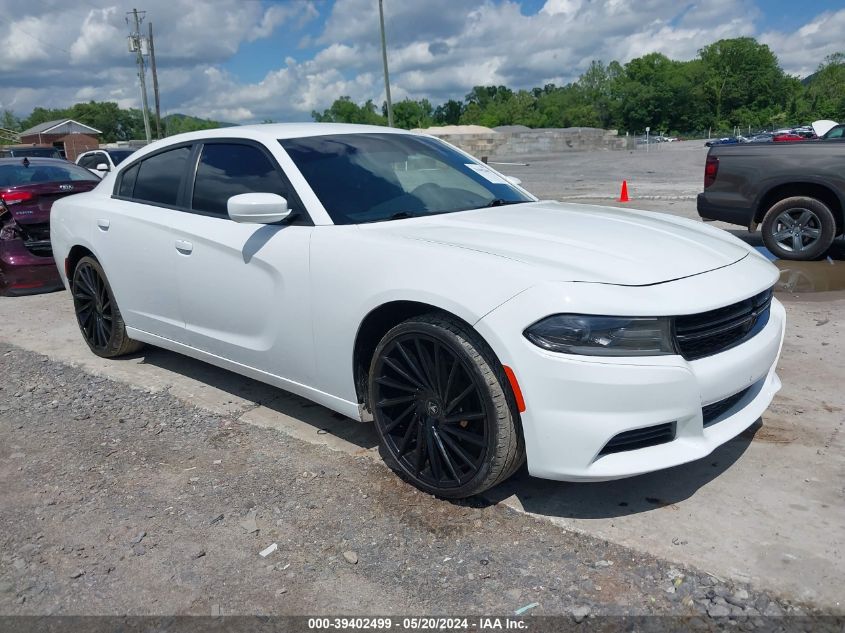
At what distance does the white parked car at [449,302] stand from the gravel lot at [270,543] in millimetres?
280

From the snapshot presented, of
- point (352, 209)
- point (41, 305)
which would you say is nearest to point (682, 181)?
point (41, 305)

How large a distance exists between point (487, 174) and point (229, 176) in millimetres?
1523

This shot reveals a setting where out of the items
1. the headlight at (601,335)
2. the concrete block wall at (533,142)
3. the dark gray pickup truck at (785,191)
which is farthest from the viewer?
the concrete block wall at (533,142)

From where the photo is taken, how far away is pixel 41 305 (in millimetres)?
7414

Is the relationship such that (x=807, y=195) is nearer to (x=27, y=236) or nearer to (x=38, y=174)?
(x=27, y=236)

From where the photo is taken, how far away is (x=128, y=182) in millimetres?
4891

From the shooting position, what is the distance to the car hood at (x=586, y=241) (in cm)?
278

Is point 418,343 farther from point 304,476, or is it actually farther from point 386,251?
point 304,476

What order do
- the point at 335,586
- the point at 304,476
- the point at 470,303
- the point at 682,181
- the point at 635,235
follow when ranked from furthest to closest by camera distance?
1. the point at 682,181
2. the point at 304,476
3. the point at 635,235
4. the point at 470,303
5. the point at 335,586

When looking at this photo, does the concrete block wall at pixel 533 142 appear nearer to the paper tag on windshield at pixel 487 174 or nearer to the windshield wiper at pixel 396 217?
the paper tag on windshield at pixel 487 174

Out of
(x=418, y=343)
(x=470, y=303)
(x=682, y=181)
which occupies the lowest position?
(x=682, y=181)

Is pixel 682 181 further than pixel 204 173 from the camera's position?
Yes

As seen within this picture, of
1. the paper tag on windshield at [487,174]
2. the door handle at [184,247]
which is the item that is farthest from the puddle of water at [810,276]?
the door handle at [184,247]

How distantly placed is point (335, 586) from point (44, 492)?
1.68 meters
